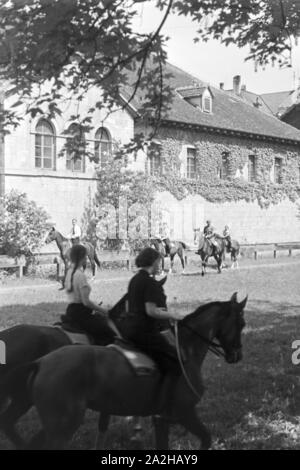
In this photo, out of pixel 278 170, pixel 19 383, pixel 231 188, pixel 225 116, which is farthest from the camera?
pixel 278 170

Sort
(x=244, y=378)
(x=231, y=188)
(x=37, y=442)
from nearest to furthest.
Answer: (x=37, y=442), (x=244, y=378), (x=231, y=188)

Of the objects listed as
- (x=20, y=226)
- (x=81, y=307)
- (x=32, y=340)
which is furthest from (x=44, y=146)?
(x=32, y=340)

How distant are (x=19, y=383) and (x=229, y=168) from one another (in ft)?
114

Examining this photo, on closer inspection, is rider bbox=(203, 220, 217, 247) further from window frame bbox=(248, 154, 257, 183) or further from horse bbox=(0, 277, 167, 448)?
horse bbox=(0, 277, 167, 448)

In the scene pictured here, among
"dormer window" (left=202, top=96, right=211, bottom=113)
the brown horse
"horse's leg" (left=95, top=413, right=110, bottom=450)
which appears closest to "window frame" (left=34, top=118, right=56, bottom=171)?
"dormer window" (left=202, top=96, right=211, bottom=113)

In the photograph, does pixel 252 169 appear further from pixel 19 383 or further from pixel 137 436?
pixel 19 383

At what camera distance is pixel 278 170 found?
143 feet

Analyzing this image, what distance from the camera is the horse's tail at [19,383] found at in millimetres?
5637

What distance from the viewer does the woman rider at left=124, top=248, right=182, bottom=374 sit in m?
6.13

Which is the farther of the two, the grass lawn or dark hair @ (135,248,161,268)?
the grass lawn

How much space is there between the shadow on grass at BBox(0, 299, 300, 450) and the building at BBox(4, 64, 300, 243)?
17502 millimetres

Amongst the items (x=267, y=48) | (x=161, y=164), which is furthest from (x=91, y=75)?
(x=161, y=164)

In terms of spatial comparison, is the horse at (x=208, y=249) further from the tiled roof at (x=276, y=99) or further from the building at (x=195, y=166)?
the tiled roof at (x=276, y=99)
